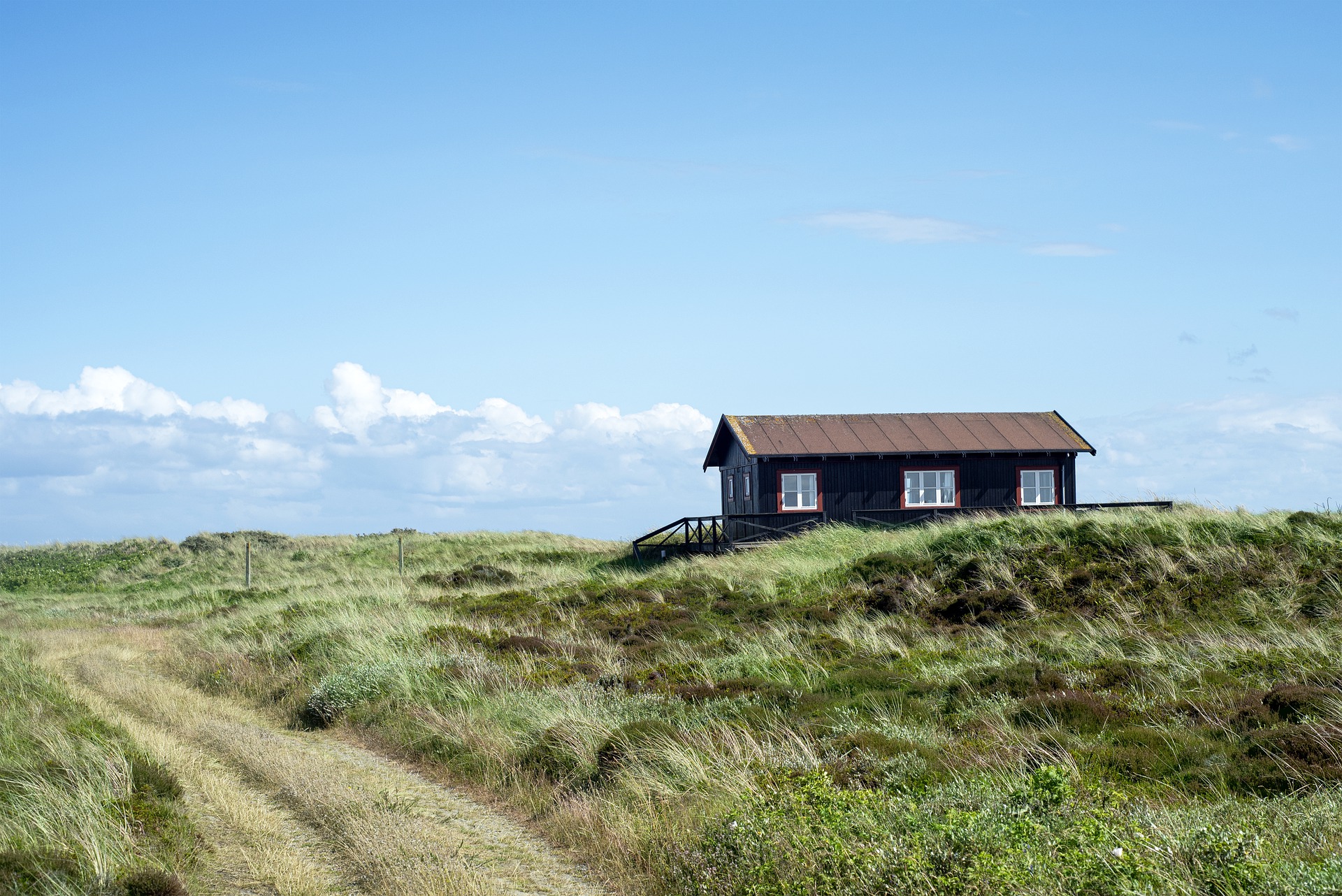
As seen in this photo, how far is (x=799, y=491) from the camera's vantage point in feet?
113

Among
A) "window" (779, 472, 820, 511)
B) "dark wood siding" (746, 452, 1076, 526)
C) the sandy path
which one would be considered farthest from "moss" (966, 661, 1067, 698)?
"window" (779, 472, 820, 511)

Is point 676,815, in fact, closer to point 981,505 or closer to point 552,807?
point 552,807

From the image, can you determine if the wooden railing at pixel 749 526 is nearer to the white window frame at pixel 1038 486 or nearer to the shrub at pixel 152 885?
the white window frame at pixel 1038 486

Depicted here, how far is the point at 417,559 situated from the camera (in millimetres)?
39531

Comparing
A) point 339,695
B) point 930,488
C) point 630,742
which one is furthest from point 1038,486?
point 630,742

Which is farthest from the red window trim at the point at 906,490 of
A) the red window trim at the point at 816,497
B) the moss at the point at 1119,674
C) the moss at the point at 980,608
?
the moss at the point at 1119,674

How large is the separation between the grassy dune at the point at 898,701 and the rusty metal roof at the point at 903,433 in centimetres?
1051

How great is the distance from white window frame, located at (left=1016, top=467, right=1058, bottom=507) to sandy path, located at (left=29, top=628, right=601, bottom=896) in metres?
29.5

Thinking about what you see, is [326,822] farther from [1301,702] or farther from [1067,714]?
[1301,702]

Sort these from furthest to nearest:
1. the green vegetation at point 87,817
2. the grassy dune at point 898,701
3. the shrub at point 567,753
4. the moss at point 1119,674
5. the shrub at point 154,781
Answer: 1. the moss at point 1119,674
2. the shrub at point 567,753
3. the shrub at point 154,781
4. the green vegetation at point 87,817
5. the grassy dune at point 898,701

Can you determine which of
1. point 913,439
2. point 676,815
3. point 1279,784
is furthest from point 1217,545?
point 913,439

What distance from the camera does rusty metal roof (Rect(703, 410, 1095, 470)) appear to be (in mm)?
34594

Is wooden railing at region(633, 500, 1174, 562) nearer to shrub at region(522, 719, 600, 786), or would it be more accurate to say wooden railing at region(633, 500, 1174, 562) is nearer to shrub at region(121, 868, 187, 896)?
shrub at region(522, 719, 600, 786)

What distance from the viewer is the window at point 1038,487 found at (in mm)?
35969
